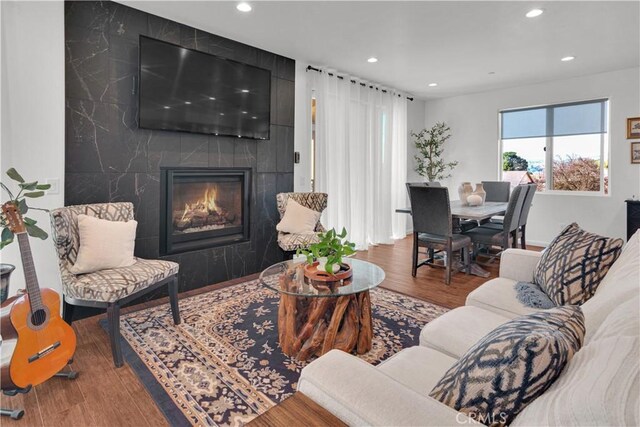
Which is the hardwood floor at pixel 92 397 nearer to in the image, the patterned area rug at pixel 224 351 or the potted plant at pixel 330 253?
the patterned area rug at pixel 224 351

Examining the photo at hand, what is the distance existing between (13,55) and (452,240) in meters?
3.97

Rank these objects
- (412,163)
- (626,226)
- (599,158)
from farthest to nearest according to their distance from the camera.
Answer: (412,163) → (599,158) → (626,226)

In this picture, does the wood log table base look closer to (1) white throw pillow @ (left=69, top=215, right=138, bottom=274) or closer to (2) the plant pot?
(2) the plant pot

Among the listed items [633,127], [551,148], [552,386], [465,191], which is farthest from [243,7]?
[633,127]

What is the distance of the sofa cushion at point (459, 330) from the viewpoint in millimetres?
1499

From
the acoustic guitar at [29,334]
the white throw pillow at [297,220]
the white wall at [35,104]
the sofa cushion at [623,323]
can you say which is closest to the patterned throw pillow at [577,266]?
the sofa cushion at [623,323]

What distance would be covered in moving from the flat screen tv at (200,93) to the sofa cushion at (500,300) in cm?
281

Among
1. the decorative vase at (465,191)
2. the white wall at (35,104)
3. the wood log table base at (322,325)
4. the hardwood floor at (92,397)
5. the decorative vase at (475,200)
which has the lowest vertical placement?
the hardwood floor at (92,397)

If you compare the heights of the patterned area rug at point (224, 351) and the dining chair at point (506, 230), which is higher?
the dining chair at point (506, 230)

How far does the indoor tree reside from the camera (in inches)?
259

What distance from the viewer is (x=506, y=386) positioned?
792 mm

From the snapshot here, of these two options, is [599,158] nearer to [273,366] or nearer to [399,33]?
[399,33]

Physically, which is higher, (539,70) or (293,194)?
(539,70)

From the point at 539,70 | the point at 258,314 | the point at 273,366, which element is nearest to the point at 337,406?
the point at 273,366
